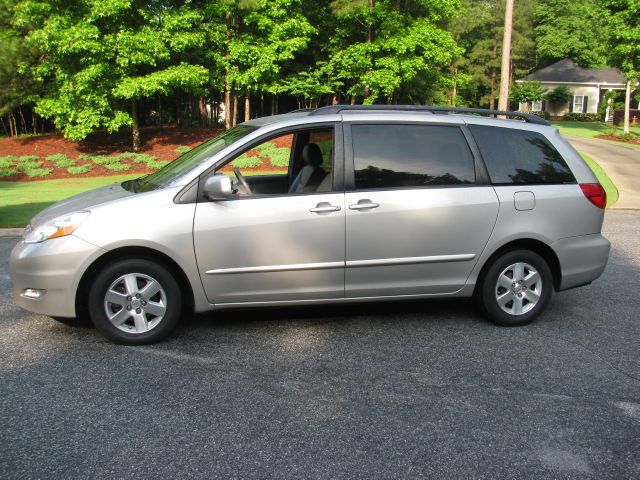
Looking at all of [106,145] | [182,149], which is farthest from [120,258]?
[106,145]

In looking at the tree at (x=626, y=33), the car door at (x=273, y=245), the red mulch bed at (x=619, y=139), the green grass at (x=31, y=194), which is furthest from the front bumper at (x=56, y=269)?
the red mulch bed at (x=619, y=139)

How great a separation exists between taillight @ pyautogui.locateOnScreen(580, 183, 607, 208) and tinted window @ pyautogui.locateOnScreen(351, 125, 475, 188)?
43.1 inches

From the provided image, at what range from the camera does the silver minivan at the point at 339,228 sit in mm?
4621

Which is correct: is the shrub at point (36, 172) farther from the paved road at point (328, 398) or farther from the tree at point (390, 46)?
the paved road at point (328, 398)

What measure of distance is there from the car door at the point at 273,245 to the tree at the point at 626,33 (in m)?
31.4

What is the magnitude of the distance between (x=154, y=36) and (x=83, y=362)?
21.9 m

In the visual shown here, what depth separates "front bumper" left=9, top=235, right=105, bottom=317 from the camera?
451 centimetres

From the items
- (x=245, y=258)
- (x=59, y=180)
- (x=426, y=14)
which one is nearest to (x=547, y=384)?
(x=245, y=258)

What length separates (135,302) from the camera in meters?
4.68

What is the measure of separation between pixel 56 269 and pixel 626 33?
32.9 meters

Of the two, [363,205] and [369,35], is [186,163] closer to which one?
Result: [363,205]

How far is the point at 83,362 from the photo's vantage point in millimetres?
4426

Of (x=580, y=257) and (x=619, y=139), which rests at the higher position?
(x=580, y=257)

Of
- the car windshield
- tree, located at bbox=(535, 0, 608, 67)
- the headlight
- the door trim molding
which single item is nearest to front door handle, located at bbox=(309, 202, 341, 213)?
the door trim molding
